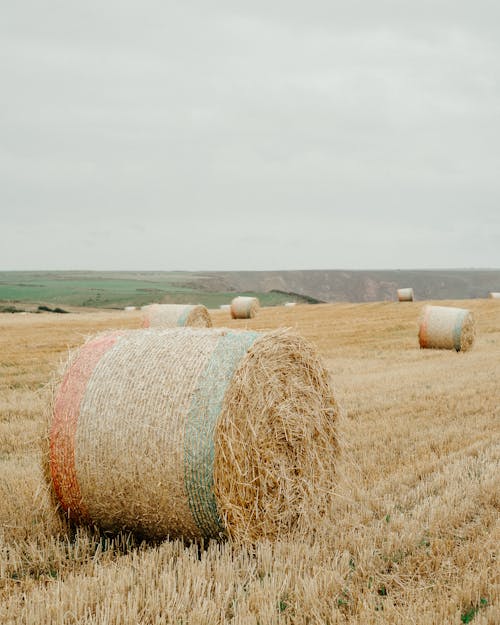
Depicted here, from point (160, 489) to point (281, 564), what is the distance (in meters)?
0.89

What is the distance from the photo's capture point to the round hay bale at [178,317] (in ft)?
50.9

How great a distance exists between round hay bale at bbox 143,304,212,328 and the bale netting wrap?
1057 centimetres

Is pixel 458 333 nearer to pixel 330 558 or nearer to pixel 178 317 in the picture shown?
pixel 178 317

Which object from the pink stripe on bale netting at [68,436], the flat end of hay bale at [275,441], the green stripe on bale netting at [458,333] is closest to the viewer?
the flat end of hay bale at [275,441]

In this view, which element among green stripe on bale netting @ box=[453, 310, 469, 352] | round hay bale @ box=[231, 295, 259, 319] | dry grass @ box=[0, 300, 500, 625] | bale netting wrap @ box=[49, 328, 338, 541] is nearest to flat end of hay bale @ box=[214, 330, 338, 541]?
bale netting wrap @ box=[49, 328, 338, 541]

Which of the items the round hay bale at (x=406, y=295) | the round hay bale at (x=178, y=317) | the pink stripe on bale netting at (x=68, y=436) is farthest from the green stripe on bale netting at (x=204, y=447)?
the round hay bale at (x=406, y=295)

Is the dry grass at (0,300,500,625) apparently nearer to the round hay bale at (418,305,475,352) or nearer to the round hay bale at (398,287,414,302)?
the round hay bale at (418,305,475,352)

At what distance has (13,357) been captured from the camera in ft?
49.9

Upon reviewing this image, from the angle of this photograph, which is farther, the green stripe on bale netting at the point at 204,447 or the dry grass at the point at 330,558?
the green stripe on bale netting at the point at 204,447

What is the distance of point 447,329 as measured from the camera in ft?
52.1

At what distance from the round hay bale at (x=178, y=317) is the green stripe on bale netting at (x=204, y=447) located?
11.1m

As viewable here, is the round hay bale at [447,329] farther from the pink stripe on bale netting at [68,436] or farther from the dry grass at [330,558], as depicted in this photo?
the pink stripe on bale netting at [68,436]

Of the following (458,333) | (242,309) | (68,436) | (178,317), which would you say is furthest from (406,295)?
(68,436)

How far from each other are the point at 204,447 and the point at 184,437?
147mm
